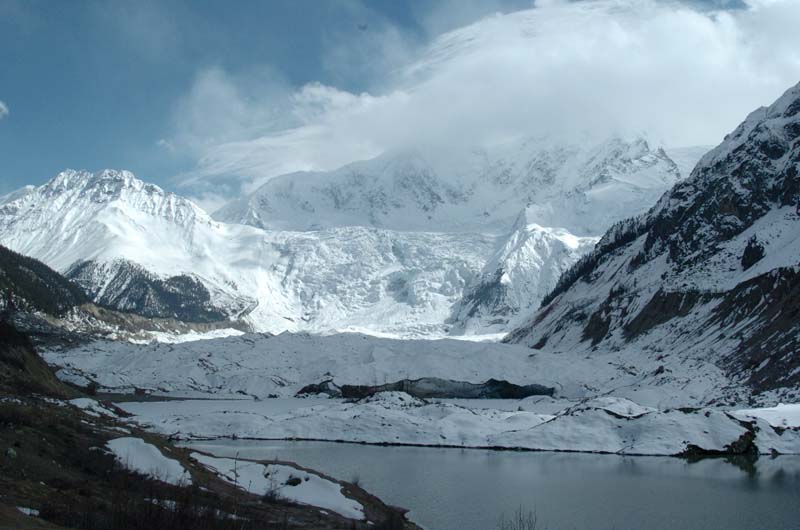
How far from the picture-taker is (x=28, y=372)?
59.5 metres

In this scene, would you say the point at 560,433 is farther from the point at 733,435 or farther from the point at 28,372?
the point at 28,372

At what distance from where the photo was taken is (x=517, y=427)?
7700 cm

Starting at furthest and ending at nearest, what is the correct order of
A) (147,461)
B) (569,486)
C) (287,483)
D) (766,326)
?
(766,326)
(569,486)
(287,483)
(147,461)

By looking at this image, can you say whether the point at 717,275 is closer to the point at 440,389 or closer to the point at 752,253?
the point at 752,253

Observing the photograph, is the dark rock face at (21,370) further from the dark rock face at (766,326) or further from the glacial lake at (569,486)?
the dark rock face at (766,326)

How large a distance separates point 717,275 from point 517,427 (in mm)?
69523

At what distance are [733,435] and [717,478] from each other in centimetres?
1418

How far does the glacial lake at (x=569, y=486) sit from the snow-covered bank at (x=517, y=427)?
9.35 feet

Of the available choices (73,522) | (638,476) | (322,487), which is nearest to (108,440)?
(322,487)

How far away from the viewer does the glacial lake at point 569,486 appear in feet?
128

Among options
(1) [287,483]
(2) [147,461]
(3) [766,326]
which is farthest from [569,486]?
→ (3) [766,326]

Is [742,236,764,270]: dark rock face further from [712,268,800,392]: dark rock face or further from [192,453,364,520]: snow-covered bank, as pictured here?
[192,453,364,520]: snow-covered bank

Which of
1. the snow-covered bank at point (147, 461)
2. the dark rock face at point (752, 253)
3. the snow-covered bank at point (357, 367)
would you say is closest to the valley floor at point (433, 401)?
the snow-covered bank at point (357, 367)

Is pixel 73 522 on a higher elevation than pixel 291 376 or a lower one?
lower
